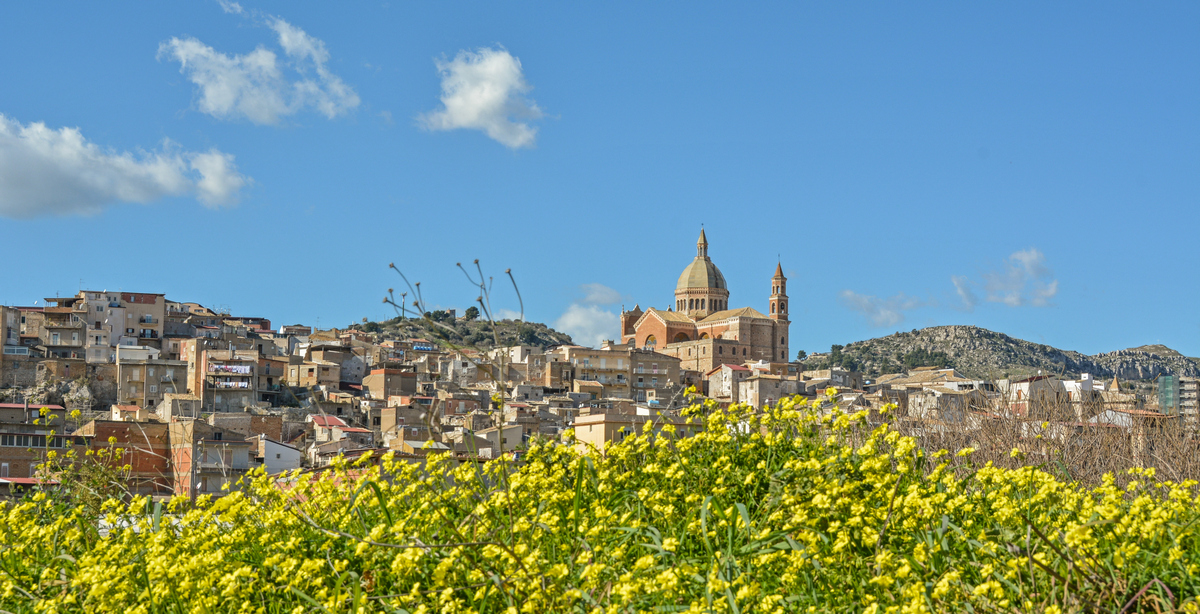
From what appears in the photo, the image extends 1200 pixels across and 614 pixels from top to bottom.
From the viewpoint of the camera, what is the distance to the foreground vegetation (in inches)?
145

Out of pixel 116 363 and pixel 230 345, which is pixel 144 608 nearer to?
pixel 116 363

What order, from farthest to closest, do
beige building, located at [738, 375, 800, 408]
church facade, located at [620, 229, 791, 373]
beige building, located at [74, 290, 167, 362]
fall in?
church facade, located at [620, 229, 791, 373]
beige building, located at [74, 290, 167, 362]
beige building, located at [738, 375, 800, 408]

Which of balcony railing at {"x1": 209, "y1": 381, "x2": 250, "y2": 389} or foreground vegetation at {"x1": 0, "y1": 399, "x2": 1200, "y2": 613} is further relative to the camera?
balcony railing at {"x1": 209, "y1": 381, "x2": 250, "y2": 389}

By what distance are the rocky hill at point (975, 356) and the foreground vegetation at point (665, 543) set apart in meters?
125

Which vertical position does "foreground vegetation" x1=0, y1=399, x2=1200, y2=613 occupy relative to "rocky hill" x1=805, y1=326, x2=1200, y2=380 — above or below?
below

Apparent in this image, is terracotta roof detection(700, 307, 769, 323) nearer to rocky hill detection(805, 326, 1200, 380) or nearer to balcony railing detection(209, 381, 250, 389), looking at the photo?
rocky hill detection(805, 326, 1200, 380)

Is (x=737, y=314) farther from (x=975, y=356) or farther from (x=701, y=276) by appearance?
(x=975, y=356)

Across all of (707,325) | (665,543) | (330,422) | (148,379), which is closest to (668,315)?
(707,325)

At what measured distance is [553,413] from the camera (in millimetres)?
50250

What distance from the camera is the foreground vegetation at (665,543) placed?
3.69 m

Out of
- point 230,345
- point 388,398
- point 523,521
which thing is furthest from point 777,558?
point 230,345

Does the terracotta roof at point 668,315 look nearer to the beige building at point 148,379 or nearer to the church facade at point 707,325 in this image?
the church facade at point 707,325

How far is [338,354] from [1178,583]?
212 ft

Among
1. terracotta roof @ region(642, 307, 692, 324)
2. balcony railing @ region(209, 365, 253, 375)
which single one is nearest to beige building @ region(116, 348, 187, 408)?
balcony railing @ region(209, 365, 253, 375)
